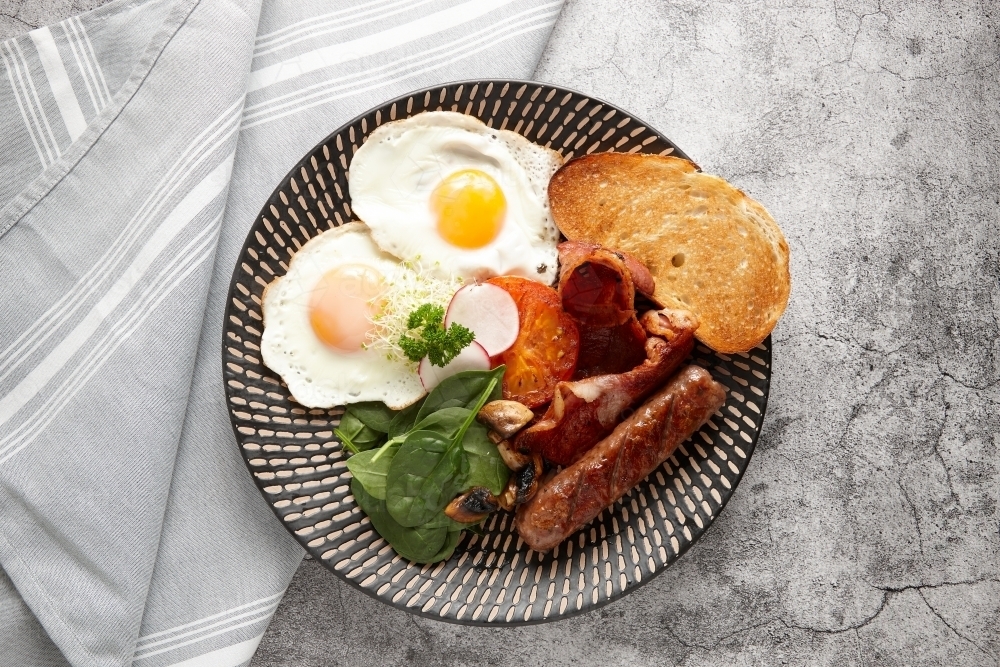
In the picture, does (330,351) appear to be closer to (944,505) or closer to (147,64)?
(147,64)

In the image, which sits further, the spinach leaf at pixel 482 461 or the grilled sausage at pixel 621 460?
the spinach leaf at pixel 482 461

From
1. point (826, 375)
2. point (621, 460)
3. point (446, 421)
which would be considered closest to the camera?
point (621, 460)

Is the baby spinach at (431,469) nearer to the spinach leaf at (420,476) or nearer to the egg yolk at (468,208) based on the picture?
the spinach leaf at (420,476)

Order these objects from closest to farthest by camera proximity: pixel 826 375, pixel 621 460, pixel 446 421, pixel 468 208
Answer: pixel 621 460 → pixel 446 421 → pixel 468 208 → pixel 826 375

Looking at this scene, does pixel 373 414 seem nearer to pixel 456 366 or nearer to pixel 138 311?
pixel 456 366

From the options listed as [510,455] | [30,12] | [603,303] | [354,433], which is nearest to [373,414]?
[354,433]

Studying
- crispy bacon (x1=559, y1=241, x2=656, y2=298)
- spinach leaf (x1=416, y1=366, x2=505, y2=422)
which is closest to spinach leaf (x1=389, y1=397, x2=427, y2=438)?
spinach leaf (x1=416, y1=366, x2=505, y2=422)

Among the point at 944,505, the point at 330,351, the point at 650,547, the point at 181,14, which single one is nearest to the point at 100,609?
the point at 330,351

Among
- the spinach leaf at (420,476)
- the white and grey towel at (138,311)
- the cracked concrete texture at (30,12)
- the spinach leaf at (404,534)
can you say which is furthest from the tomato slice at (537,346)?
the cracked concrete texture at (30,12)
